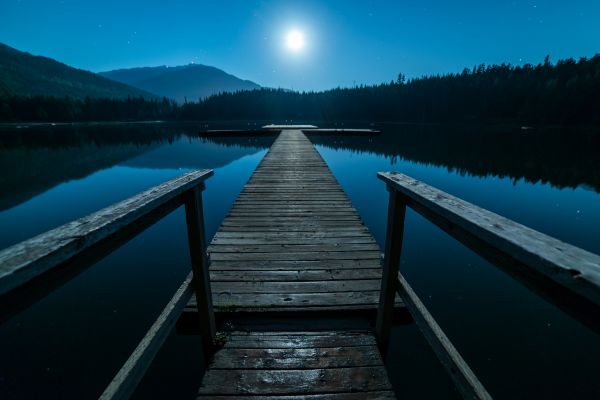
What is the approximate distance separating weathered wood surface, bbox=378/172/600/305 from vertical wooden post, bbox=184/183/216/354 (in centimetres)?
185

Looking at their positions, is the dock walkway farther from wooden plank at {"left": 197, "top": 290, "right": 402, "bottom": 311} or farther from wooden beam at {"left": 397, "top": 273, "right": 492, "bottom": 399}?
wooden beam at {"left": 397, "top": 273, "right": 492, "bottom": 399}

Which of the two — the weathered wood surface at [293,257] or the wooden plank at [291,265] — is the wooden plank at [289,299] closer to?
the weathered wood surface at [293,257]

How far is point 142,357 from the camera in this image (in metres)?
1.67

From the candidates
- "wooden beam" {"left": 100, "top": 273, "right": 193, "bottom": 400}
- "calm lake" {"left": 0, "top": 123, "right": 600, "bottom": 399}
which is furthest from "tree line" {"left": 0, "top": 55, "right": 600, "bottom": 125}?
"wooden beam" {"left": 100, "top": 273, "right": 193, "bottom": 400}

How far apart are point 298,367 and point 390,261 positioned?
127 cm

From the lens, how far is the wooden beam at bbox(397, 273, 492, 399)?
1604mm

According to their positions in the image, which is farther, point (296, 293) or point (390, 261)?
point (296, 293)

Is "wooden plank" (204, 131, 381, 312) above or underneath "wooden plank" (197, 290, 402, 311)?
above

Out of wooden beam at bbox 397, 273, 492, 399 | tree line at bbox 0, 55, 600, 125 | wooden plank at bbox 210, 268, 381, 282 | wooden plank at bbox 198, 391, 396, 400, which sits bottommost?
wooden plank at bbox 198, 391, 396, 400

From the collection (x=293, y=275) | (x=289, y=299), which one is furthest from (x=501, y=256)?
(x=293, y=275)

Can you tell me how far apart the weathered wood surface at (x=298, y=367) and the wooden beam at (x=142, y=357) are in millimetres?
704

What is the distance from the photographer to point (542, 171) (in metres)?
18.8

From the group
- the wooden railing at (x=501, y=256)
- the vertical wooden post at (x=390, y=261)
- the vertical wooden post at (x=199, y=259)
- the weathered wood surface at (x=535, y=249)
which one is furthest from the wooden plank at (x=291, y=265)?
the weathered wood surface at (x=535, y=249)

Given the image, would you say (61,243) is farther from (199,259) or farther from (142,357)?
(199,259)
